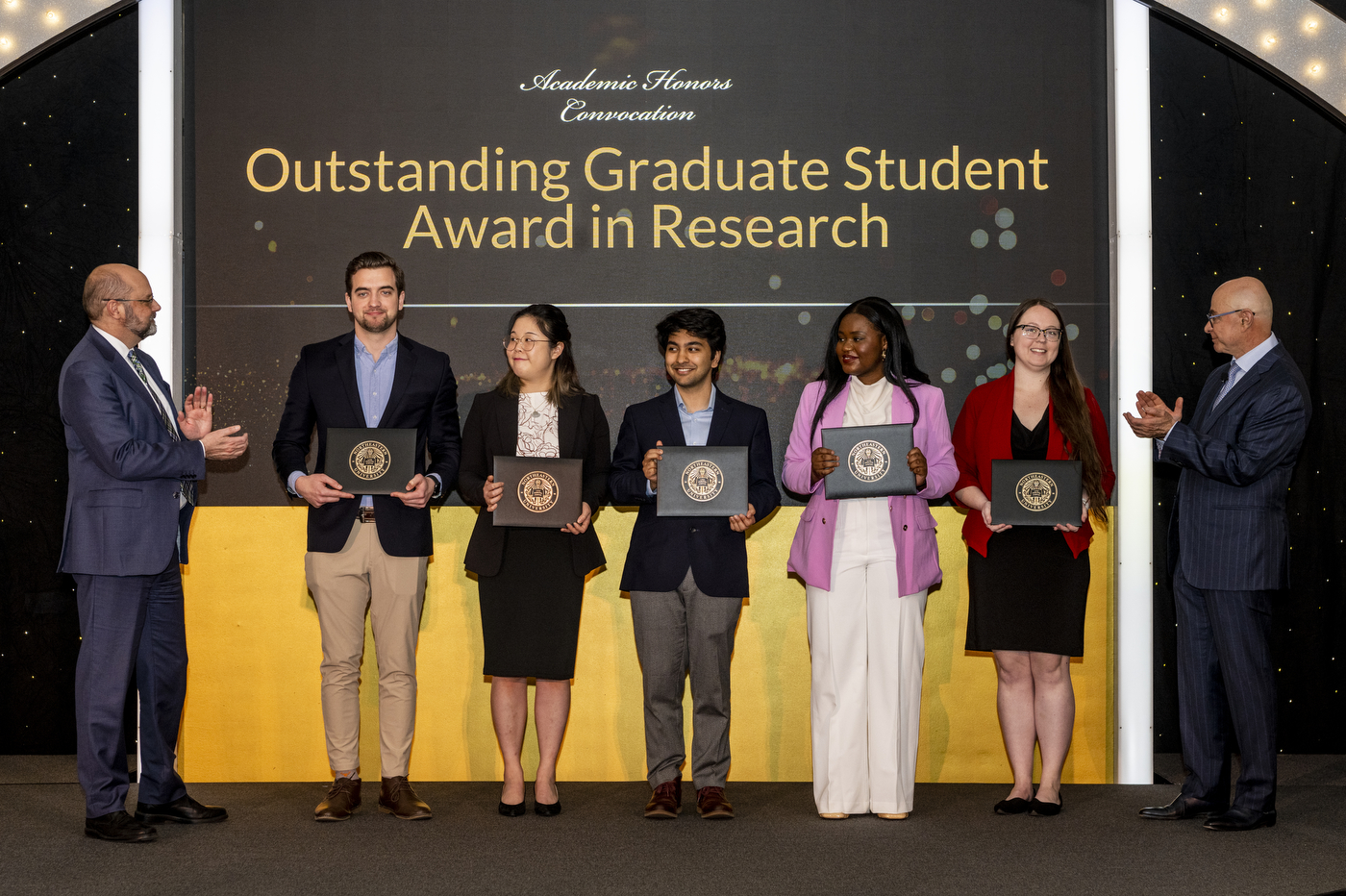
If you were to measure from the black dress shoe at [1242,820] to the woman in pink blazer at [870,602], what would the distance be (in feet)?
3.53

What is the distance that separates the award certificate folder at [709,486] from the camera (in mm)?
4078

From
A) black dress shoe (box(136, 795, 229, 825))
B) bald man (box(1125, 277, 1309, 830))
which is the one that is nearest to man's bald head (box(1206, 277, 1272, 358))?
bald man (box(1125, 277, 1309, 830))

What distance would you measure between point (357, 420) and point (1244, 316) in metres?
3.34

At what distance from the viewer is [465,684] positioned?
4.89 meters

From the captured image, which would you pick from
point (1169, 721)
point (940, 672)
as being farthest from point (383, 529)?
point (1169, 721)

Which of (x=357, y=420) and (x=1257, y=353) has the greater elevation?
(x=1257, y=353)

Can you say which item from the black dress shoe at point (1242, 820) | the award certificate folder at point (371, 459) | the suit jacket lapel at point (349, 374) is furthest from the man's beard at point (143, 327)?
the black dress shoe at point (1242, 820)

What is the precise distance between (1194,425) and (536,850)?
9.60 feet

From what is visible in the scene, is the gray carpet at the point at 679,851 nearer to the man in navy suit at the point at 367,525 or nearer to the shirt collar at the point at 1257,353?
the man in navy suit at the point at 367,525

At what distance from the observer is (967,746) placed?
485 cm

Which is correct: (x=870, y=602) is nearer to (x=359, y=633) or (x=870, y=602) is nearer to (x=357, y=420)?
(x=359, y=633)

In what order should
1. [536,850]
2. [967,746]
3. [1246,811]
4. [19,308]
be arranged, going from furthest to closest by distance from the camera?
[19,308]
[967,746]
[1246,811]
[536,850]

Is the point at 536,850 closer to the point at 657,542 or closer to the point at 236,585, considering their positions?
the point at 657,542

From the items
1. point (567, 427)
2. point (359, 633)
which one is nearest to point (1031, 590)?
point (567, 427)
